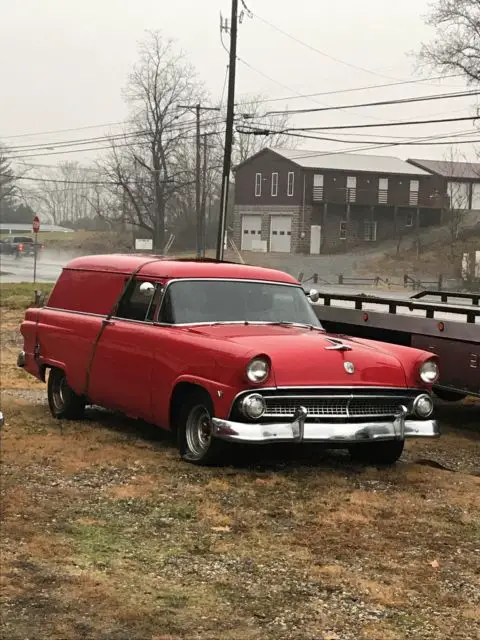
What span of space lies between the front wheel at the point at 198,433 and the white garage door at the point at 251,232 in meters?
54.9

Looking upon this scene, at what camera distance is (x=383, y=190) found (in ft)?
216

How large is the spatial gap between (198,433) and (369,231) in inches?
2449

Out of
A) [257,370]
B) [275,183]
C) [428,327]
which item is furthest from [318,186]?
[257,370]

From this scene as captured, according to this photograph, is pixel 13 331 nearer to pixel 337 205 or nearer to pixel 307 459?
pixel 307 459

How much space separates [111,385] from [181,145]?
64559mm

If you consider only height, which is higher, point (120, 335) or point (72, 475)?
point (120, 335)

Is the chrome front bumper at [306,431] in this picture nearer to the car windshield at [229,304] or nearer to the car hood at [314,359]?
the car hood at [314,359]

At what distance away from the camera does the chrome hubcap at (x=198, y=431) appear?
725cm

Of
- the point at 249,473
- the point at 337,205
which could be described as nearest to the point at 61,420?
the point at 249,473

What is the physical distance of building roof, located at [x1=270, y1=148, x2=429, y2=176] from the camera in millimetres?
63656

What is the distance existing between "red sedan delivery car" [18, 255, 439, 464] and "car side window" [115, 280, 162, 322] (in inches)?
0.5

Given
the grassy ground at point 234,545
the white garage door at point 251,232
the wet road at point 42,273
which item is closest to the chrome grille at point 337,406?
the grassy ground at point 234,545

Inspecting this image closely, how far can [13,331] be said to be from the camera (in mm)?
20766

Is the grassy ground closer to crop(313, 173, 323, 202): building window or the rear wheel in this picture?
the rear wheel
